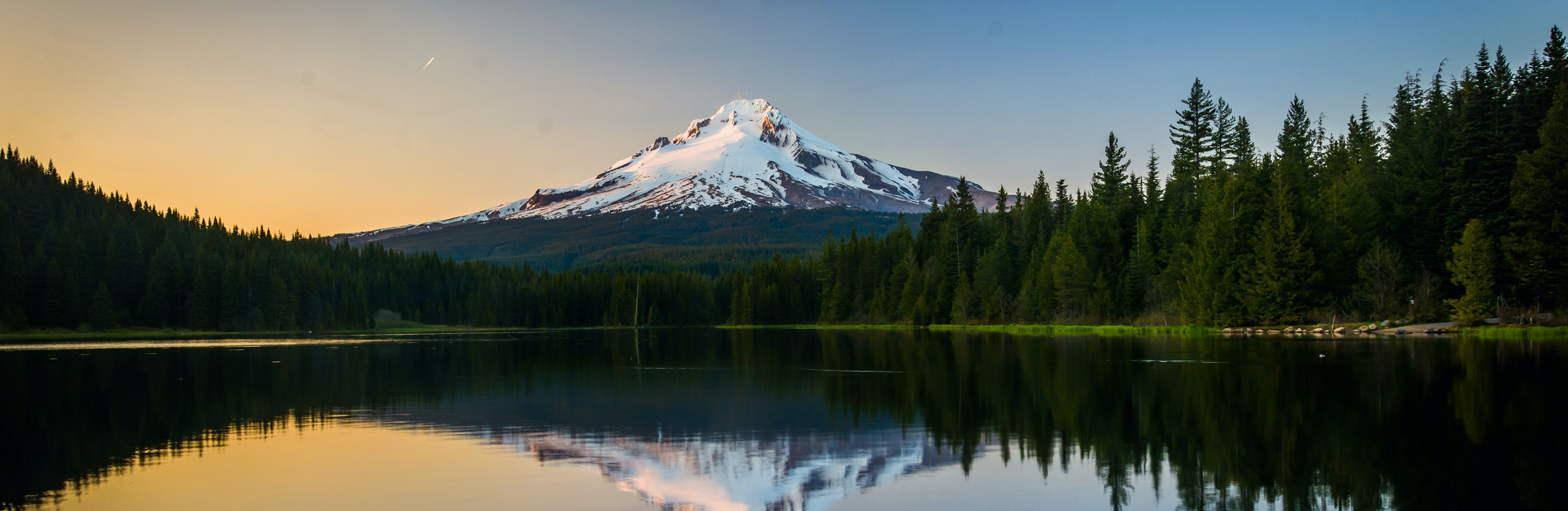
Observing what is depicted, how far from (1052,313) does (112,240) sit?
371 ft

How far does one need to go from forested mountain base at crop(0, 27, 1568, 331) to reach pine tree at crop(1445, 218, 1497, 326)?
0.14 metres

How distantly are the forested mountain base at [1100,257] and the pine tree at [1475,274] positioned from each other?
0.14 m

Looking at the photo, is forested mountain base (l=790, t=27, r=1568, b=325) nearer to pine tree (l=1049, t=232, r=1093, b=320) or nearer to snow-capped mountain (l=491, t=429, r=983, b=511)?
pine tree (l=1049, t=232, r=1093, b=320)

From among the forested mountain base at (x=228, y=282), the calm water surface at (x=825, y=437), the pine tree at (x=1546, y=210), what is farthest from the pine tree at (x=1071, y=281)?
the forested mountain base at (x=228, y=282)

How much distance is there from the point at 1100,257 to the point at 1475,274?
35051 millimetres

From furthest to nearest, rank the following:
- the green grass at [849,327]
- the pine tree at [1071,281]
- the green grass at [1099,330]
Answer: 1. the green grass at [849,327]
2. the pine tree at [1071,281]
3. the green grass at [1099,330]

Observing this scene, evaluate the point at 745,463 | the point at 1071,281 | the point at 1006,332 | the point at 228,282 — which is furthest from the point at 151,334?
the point at 745,463

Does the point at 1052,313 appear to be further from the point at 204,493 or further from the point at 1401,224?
the point at 204,493

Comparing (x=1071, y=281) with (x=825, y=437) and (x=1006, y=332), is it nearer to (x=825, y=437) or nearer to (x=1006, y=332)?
(x=1006, y=332)

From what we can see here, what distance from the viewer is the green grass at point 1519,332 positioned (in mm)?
45031

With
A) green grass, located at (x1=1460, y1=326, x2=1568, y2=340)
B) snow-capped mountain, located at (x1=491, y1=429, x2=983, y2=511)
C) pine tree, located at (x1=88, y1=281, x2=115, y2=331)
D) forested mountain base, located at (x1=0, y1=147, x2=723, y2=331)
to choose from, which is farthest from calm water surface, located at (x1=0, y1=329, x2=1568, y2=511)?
forested mountain base, located at (x1=0, y1=147, x2=723, y2=331)

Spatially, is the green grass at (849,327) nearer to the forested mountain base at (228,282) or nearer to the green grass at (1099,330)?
the green grass at (1099,330)

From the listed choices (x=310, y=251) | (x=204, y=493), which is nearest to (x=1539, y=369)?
(x=204, y=493)

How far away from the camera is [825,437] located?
60.7 ft
